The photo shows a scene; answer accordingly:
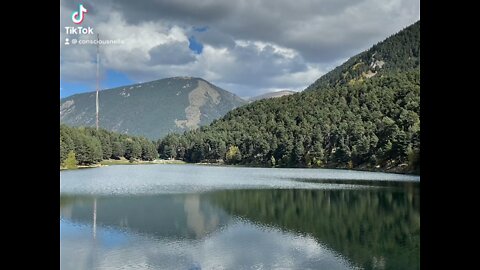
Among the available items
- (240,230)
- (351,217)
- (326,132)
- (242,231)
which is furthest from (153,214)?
(326,132)

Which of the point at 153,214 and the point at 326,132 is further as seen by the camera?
the point at 326,132

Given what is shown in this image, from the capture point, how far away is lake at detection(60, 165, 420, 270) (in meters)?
20.7

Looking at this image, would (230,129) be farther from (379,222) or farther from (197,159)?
(379,222)

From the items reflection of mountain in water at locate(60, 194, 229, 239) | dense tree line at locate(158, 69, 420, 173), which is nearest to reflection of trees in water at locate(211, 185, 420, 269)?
reflection of mountain in water at locate(60, 194, 229, 239)

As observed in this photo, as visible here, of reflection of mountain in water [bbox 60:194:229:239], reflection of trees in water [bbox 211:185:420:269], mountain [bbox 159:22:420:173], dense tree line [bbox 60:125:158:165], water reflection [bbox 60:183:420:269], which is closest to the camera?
water reflection [bbox 60:183:420:269]

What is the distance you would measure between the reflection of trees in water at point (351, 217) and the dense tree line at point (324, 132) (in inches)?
1675

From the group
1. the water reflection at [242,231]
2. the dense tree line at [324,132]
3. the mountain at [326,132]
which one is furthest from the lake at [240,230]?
the dense tree line at [324,132]

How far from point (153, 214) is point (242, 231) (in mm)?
8552

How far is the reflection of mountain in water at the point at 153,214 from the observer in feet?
93.7

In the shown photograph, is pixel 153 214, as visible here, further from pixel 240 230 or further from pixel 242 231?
pixel 242 231

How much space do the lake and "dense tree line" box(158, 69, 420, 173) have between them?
159 ft

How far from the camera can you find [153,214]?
33.4 metres

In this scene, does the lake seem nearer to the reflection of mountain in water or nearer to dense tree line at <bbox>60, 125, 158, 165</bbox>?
the reflection of mountain in water
